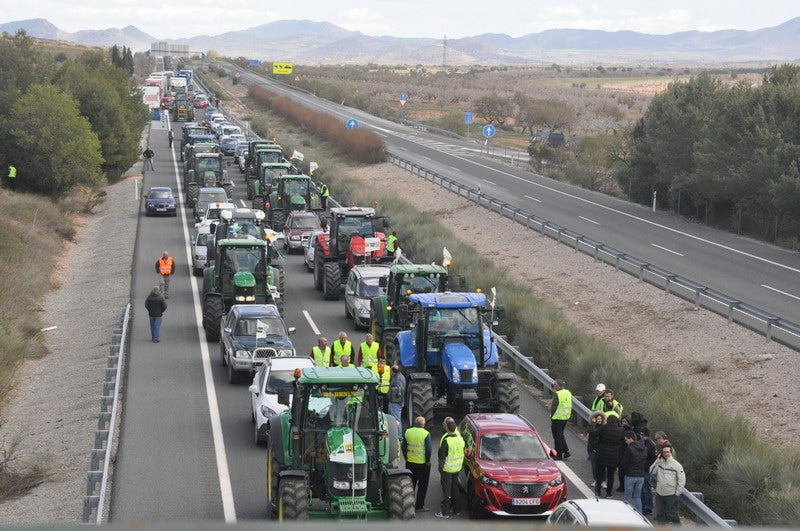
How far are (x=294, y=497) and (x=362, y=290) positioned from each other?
16199 millimetres

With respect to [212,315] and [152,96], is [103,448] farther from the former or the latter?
[152,96]

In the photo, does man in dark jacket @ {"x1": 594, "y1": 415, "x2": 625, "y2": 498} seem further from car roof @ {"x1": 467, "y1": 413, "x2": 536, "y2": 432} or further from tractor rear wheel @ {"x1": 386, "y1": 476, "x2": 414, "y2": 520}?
tractor rear wheel @ {"x1": 386, "y1": 476, "x2": 414, "y2": 520}

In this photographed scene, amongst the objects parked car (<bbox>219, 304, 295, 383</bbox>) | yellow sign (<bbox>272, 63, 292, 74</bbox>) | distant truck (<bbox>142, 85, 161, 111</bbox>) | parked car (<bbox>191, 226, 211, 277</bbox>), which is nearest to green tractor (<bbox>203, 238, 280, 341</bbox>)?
parked car (<bbox>219, 304, 295, 383</bbox>)

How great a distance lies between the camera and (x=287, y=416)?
48.3 feet

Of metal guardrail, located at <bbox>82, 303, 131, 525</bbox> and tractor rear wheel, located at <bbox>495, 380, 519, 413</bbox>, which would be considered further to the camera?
tractor rear wheel, located at <bbox>495, 380, 519, 413</bbox>

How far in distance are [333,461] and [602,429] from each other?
4.82 metres

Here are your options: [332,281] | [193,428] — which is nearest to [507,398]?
[193,428]

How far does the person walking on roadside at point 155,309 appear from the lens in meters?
27.3

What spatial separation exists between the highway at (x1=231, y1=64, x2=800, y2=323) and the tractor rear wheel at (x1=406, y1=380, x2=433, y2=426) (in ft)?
50.6

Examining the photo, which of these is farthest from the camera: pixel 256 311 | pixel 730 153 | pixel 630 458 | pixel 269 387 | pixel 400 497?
pixel 730 153

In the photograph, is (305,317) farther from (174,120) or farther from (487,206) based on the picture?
(174,120)

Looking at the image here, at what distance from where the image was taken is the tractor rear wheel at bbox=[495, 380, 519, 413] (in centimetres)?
1894

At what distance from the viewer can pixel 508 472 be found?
1519 centimetres

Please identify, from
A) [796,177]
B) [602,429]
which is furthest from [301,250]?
[602,429]
